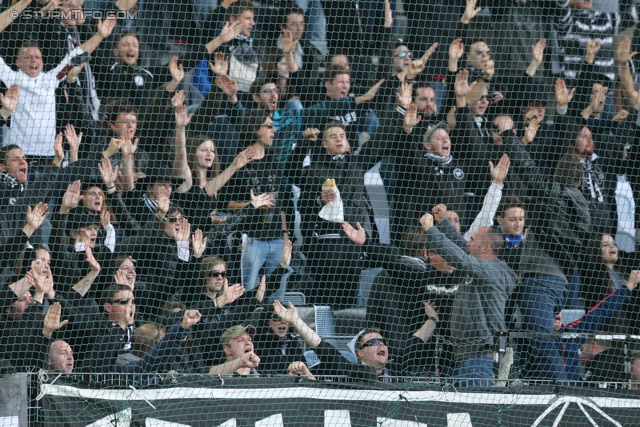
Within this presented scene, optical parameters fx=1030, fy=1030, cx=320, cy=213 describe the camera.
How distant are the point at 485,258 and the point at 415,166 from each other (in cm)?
95

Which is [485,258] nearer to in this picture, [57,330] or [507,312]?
[507,312]

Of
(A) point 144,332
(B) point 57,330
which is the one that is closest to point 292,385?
(A) point 144,332

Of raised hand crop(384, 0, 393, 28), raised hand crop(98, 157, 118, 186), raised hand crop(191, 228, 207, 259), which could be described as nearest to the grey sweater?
raised hand crop(191, 228, 207, 259)

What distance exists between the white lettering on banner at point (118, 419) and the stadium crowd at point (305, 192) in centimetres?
41

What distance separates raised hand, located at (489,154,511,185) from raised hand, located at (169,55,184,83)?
251 cm

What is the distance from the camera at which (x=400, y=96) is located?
8.14m

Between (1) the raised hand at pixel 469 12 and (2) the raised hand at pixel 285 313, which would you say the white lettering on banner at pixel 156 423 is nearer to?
(2) the raised hand at pixel 285 313

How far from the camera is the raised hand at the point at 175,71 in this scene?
801cm

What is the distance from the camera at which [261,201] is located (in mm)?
7609

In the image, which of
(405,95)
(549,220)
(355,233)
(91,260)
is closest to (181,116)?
(91,260)

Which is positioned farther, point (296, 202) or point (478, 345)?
point (296, 202)

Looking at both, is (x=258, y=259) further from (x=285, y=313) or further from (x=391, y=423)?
(x=391, y=423)

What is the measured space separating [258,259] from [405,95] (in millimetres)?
1818

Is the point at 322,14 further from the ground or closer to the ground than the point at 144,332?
further from the ground
